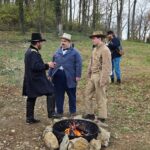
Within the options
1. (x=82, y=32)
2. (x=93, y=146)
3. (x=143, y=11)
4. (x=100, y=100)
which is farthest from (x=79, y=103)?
(x=143, y=11)

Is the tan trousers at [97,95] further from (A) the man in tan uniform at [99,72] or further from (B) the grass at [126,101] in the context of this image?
(B) the grass at [126,101]

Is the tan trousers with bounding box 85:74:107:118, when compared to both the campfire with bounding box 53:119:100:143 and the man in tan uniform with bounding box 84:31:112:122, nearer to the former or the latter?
the man in tan uniform with bounding box 84:31:112:122

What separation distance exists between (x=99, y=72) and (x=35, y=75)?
1.48 metres

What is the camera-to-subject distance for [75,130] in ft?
24.6

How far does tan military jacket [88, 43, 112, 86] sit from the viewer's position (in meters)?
8.12

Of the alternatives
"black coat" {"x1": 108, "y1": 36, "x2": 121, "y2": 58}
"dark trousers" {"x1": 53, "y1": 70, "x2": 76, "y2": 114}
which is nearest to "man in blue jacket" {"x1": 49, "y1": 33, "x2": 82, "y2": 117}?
"dark trousers" {"x1": 53, "y1": 70, "x2": 76, "y2": 114}

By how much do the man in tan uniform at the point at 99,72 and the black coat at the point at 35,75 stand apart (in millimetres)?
1104

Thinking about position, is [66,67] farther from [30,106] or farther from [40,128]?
[40,128]

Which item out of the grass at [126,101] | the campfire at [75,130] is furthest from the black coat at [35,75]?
the grass at [126,101]

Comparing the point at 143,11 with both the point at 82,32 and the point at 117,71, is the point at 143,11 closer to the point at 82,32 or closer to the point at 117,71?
the point at 82,32

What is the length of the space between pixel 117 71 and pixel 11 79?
12.7 feet

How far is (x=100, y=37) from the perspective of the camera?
27.0ft

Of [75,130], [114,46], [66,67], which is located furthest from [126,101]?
[75,130]

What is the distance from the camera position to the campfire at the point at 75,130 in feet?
24.2
